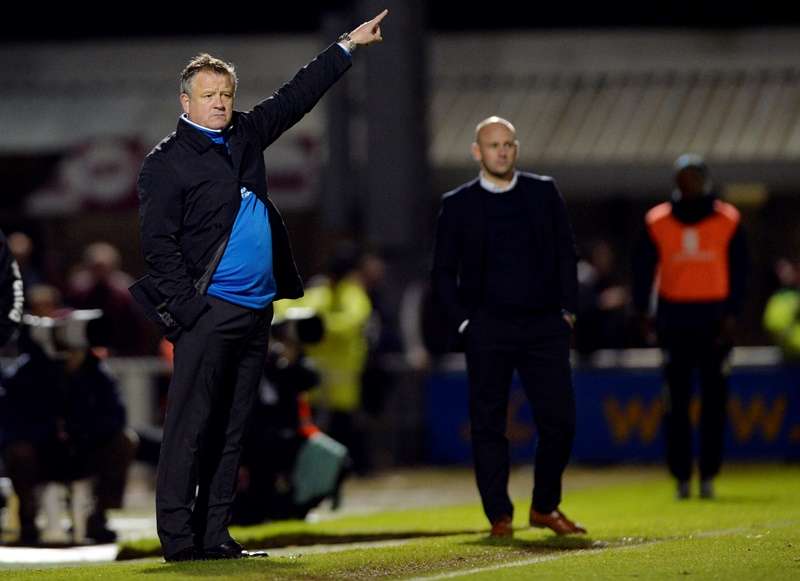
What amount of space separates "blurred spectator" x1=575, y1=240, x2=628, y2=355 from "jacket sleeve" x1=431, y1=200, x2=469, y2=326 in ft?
24.6

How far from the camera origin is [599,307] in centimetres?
1847

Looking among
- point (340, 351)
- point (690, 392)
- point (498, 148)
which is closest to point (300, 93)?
point (498, 148)

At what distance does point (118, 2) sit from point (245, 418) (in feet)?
66.8

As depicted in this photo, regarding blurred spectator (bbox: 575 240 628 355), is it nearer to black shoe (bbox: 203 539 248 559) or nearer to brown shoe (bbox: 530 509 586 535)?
brown shoe (bbox: 530 509 586 535)

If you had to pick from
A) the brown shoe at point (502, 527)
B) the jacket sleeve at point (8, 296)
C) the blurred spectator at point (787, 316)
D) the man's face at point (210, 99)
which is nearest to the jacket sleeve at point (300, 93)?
the man's face at point (210, 99)

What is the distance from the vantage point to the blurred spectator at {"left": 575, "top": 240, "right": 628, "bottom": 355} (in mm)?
18109

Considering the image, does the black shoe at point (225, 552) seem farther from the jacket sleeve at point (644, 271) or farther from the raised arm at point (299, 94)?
the jacket sleeve at point (644, 271)

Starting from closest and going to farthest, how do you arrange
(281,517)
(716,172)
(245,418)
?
(245,418)
(281,517)
(716,172)

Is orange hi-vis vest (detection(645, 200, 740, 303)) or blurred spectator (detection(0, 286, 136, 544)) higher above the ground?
orange hi-vis vest (detection(645, 200, 740, 303))

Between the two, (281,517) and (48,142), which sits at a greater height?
(48,142)

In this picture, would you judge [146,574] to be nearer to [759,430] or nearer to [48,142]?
[759,430]

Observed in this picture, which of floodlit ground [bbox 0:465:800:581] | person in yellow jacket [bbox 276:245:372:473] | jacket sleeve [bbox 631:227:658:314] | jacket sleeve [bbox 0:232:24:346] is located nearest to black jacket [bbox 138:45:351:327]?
floodlit ground [bbox 0:465:800:581]

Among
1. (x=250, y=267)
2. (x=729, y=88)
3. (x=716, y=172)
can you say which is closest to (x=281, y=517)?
(x=250, y=267)

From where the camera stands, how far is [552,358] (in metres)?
10.0
